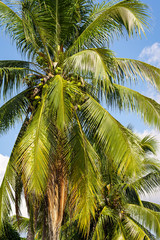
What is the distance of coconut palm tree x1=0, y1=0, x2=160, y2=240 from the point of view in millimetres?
6492

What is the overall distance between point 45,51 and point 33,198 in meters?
3.89

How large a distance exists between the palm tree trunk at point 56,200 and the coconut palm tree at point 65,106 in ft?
0.07

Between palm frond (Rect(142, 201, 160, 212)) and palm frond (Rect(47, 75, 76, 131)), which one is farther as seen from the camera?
palm frond (Rect(142, 201, 160, 212))

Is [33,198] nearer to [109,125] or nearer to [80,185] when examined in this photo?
[80,185]

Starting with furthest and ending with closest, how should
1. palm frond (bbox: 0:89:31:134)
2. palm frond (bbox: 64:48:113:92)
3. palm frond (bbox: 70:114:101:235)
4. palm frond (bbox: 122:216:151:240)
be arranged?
1. palm frond (bbox: 122:216:151:240)
2. palm frond (bbox: 0:89:31:134)
3. palm frond (bbox: 64:48:113:92)
4. palm frond (bbox: 70:114:101:235)

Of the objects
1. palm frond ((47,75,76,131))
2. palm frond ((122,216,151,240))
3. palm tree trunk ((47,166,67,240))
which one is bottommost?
palm frond ((122,216,151,240))

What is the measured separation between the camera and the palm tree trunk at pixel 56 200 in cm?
684

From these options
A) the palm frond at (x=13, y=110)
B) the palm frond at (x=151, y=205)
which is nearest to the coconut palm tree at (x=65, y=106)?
the palm frond at (x=13, y=110)

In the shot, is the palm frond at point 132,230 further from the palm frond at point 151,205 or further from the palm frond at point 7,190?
the palm frond at point 7,190

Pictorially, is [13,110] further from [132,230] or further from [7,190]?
[132,230]

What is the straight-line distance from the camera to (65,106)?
6.71m

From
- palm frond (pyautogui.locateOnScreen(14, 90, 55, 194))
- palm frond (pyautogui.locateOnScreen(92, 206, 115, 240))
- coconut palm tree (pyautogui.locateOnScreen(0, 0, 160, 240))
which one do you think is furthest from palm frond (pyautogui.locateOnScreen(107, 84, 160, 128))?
palm frond (pyautogui.locateOnScreen(92, 206, 115, 240))

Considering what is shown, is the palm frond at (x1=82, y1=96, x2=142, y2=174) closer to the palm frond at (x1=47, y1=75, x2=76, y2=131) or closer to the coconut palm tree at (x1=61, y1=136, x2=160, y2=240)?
the palm frond at (x1=47, y1=75, x2=76, y2=131)

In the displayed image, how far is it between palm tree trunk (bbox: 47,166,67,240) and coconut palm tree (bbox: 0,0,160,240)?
0.02 meters
